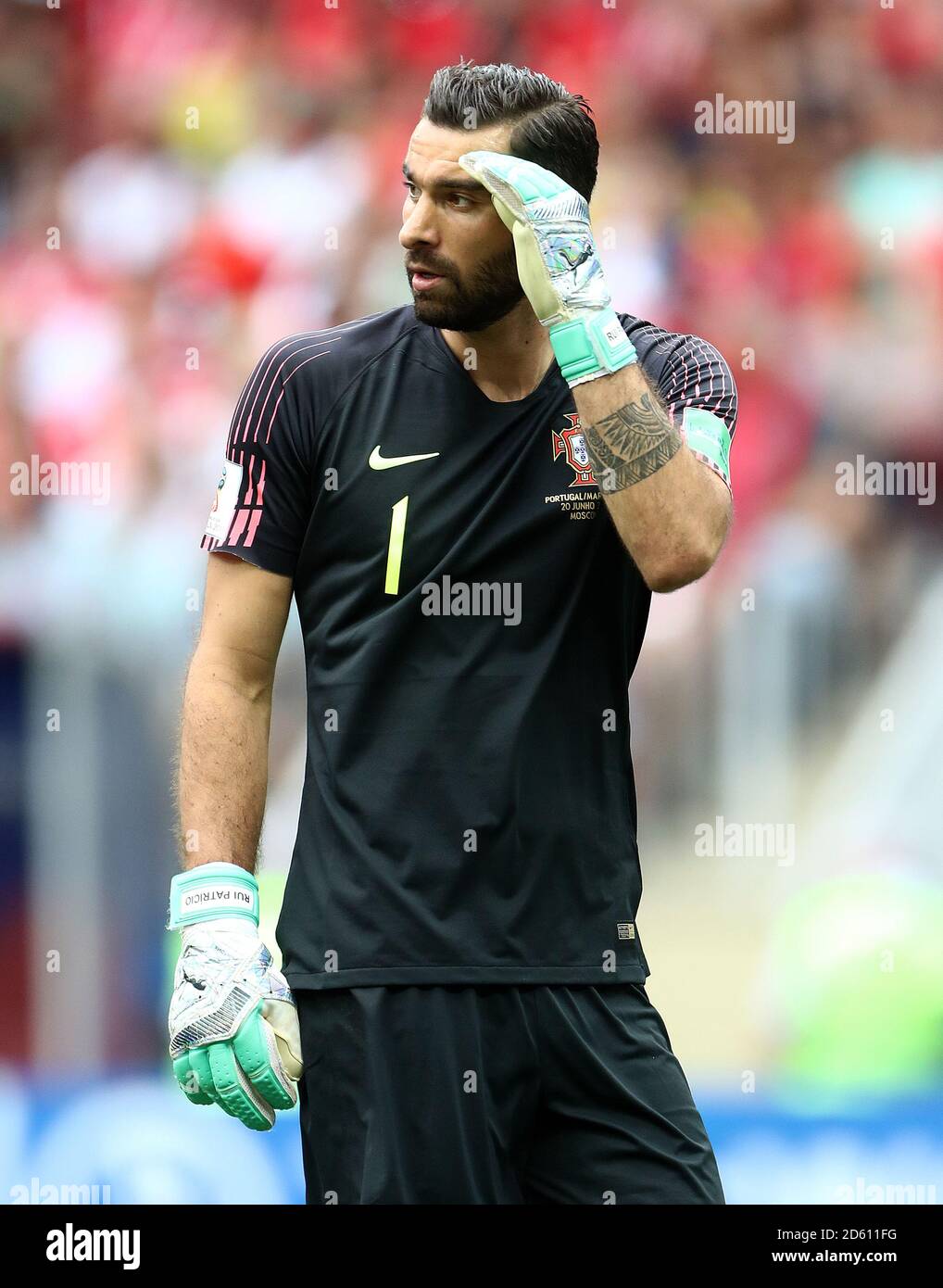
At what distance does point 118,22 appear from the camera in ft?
16.5

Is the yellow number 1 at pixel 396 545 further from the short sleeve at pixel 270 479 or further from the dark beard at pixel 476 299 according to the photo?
the dark beard at pixel 476 299

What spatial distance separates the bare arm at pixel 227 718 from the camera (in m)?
2.53

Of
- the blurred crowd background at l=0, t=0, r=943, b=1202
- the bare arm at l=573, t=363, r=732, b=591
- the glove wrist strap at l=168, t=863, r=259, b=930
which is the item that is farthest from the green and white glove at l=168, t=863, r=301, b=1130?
the blurred crowd background at l=0, t=0, r=943, b=1202

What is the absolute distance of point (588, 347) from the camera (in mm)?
2432

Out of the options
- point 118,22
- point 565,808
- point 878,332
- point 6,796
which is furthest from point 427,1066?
point 118,22

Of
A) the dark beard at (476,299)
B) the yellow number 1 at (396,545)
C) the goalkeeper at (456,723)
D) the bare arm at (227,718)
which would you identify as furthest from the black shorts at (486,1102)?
the dark beard at (476,299)

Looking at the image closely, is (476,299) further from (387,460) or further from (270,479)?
(270,479)

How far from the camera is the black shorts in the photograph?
2.40m

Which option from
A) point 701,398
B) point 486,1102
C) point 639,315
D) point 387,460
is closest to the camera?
point 486,1102

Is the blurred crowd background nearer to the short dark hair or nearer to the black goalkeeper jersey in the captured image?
the short dark hair

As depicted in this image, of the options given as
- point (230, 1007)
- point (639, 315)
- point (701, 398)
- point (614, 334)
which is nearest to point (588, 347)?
point (614, 334)

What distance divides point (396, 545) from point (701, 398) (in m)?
0.53

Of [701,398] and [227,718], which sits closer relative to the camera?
→ [227,718]

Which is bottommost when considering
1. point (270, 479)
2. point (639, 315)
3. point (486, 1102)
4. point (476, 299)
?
point (486, 1102)
